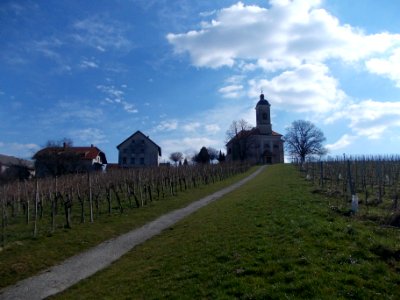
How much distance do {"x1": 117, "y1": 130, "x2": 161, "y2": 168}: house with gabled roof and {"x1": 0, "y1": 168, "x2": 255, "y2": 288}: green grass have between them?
62847 millimetres

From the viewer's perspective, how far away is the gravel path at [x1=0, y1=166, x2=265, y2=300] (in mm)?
10125

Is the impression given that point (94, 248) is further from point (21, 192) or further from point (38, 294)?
point (21, 192)

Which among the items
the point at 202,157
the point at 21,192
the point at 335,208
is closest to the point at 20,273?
the point at 335,208

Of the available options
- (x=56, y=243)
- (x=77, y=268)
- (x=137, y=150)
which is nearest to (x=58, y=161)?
(x=137, y=150)

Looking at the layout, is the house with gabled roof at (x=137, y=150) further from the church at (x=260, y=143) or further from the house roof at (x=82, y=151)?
the church at (x=260, y=143)

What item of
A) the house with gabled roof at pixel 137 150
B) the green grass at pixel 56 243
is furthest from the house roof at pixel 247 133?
the green grass at pixel 56 243

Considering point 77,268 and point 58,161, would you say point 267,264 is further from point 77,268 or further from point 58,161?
point 58,161

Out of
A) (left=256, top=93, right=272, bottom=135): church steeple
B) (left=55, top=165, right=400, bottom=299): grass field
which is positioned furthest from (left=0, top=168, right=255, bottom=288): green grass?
(left=256, top=93, right=272, bottom=135): church steeple

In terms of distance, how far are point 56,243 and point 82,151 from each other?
240 feet

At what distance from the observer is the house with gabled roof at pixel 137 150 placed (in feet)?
283

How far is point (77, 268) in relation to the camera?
40.0 ft

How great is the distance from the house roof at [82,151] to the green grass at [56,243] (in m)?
56.1

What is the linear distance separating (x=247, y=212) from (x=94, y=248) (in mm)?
6717

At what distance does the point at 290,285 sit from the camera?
23.1 ft
